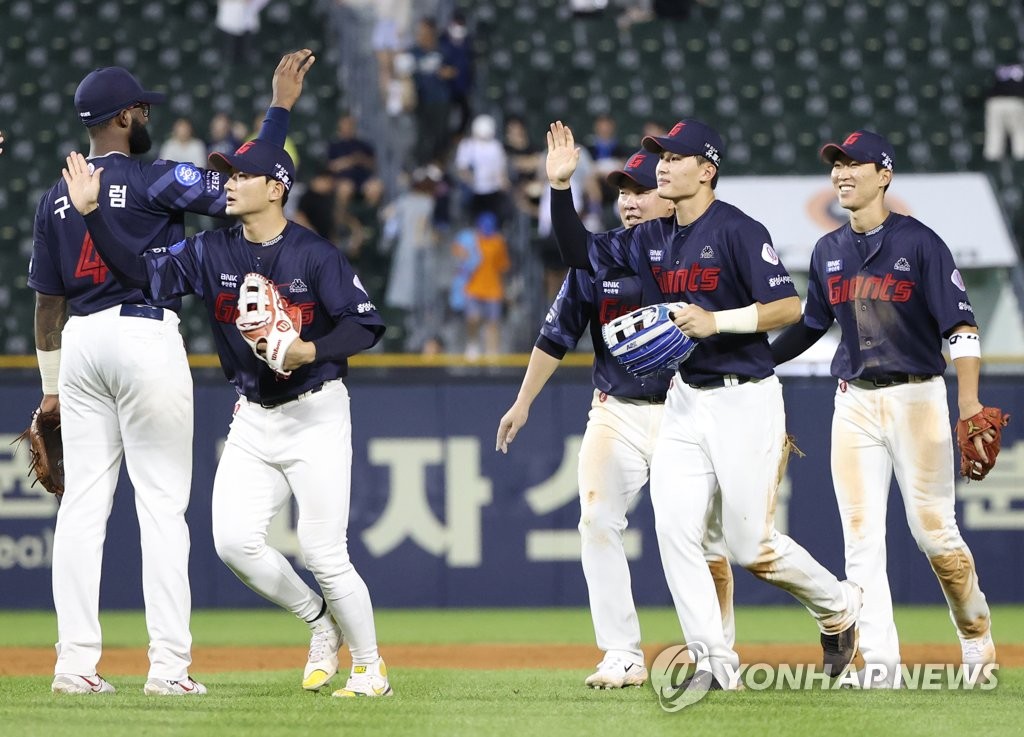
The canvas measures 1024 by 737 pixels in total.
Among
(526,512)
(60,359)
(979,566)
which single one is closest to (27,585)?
(526,512)

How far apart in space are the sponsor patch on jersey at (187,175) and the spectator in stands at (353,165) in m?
8.40

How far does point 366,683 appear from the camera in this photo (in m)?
6.03

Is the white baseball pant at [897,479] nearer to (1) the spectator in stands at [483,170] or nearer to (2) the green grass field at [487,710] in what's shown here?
(2) the green grass field at [487,710]

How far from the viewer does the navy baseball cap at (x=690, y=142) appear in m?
6.06

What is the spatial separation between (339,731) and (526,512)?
5.65m

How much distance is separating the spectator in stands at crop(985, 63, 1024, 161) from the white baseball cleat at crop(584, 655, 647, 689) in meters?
10.9

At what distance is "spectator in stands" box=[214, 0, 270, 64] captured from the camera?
16656 mm

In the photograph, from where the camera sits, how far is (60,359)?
20.6 ft

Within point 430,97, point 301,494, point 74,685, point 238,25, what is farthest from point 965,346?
point 238,25

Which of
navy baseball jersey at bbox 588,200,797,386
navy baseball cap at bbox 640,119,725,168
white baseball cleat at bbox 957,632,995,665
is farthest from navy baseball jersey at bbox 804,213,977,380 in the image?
white baseball cleat at bbox 957,632,995,665

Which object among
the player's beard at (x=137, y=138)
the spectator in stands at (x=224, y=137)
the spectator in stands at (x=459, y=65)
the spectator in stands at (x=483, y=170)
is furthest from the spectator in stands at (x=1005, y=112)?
the player's beard at (x=137, y=138)

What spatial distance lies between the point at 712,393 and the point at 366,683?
1666 millimetres

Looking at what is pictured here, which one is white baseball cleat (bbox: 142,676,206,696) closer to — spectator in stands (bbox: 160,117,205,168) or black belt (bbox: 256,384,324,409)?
black belt (bbox: 256,384,324,409)

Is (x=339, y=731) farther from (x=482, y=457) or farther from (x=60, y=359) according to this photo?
(x=482, y=457)
